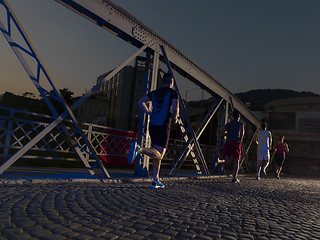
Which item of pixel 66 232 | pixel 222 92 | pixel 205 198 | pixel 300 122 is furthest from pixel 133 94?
pixel 66 232

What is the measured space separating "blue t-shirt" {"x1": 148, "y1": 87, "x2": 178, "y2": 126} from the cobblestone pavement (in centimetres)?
149

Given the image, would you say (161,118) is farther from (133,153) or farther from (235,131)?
(235,131)

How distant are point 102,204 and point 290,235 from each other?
2127 millimetres

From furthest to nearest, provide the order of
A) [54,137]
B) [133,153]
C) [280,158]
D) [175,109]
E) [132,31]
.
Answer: [280,158] → [132,31] → [54,137] → [175,109] → [133,153]

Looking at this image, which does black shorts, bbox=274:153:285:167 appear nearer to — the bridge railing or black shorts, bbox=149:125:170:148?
the bridge railing

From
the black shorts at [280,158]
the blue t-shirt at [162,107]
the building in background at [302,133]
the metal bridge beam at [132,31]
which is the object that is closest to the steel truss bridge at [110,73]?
the metal bridge beam at [132,31]

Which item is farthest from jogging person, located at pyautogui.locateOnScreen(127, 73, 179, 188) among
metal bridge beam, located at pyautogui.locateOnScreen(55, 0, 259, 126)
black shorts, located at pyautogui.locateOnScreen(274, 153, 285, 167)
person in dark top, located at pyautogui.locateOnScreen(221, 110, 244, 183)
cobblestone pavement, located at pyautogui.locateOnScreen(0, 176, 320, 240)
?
black shorts, located at pyautogui.locateOnScreen(274, 153, 285, 167)

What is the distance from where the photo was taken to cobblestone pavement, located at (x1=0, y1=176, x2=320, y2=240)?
99.1 inches

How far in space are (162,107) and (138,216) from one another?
2.83 metres

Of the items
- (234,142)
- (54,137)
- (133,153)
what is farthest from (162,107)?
(234,142)

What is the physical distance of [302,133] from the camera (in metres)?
25.6

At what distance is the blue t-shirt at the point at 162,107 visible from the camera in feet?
18.6

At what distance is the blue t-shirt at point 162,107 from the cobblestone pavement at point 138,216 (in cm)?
149

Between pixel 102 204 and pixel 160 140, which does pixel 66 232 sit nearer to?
pixel 102 204
